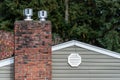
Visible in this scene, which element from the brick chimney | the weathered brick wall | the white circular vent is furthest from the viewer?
the weathered brick wall

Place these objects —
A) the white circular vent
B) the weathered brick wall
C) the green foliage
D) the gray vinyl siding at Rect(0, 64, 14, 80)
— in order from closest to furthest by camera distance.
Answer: the gray vinyl siding at Rect(0, 64, 14, 80)
the white circular vent
the weathered brick wall
the green foliage

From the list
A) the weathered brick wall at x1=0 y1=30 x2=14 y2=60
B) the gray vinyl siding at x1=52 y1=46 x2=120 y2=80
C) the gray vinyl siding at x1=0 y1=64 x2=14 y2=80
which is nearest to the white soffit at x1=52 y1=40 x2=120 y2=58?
the gray vinyl siding at x1=52 y1=46 x2=120 y2=80

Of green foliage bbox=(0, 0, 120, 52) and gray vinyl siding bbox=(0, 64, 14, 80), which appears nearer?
gray vinyl siding bbox=(0, 64, 14, 80)

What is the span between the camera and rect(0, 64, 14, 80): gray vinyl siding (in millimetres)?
10555

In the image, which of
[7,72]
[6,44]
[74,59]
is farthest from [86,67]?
[6,44]

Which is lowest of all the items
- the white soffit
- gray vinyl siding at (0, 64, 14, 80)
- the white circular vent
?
gray vinyl siding at (0, 64, 14, 80)

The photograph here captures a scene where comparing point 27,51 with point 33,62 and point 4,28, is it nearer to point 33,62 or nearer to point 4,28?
point 33,62

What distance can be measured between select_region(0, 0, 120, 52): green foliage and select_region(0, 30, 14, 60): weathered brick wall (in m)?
1.31

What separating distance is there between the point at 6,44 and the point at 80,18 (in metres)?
4.98

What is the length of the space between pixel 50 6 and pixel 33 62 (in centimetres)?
1270

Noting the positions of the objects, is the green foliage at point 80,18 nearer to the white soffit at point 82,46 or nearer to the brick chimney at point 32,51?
the white soffit at point 82,46

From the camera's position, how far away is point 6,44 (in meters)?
20.8

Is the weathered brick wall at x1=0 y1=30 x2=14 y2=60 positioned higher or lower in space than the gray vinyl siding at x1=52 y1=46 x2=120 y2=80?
lower

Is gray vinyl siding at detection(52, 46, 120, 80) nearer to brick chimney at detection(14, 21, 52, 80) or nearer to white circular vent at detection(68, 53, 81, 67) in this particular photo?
white circular vent at detection(68, 53, 81, 67)
